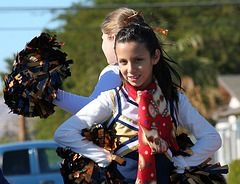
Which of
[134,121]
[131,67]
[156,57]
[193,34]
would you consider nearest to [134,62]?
[131,67]

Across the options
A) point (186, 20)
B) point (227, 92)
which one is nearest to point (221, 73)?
point (227, 92)

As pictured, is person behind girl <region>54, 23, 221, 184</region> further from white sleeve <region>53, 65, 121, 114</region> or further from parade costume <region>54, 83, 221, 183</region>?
white sleeve <region>53, 65, 121, 114</region>

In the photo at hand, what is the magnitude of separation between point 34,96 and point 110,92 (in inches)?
17.4

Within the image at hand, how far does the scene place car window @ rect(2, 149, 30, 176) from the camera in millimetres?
9055

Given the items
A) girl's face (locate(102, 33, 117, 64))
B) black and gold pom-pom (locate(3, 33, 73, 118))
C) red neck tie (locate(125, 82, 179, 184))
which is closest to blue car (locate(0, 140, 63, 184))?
girl's face (locate(102, 33, 117, 64))

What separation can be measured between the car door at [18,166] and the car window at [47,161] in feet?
0.60

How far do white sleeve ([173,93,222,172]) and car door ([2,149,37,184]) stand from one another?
6.49 metres

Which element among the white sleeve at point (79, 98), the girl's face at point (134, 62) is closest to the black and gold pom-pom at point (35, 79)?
the white sleeve at point (79, 98)

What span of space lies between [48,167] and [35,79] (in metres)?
6.57

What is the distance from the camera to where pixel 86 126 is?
8.77 feet

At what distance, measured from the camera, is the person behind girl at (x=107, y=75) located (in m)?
2.95

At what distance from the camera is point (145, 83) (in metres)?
2.73

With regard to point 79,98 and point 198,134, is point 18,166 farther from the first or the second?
point 198,134

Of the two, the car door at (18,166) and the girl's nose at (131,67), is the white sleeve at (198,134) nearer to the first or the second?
the girl's nose at (131,67)
